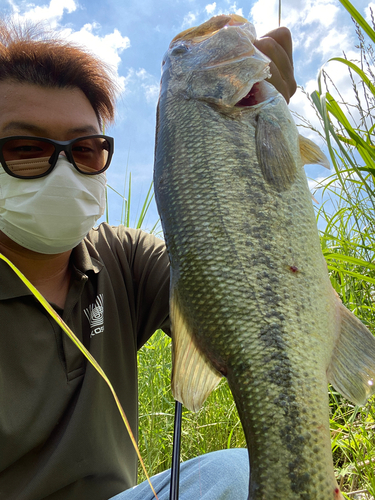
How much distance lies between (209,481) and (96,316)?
950 millimetres

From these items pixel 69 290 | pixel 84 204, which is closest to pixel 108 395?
pixel 69 290

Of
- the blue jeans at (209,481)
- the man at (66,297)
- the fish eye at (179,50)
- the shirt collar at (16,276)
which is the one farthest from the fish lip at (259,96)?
the blue jeans at (209,481)

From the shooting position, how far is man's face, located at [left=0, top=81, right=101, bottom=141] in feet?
5.53

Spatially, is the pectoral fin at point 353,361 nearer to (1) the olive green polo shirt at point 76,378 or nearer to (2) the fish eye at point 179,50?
(1) the olive green polo shirt at point 76,378

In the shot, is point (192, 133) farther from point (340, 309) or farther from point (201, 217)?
point (340, 309)

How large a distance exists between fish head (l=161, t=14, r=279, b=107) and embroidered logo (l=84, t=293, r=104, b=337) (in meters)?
1.08

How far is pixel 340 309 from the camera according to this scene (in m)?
1.14

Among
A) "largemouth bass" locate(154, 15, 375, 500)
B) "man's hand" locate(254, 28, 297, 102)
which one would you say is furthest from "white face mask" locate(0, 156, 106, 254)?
"man's hand" locate(254, 28, 297, 102)

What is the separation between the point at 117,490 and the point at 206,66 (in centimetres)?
193

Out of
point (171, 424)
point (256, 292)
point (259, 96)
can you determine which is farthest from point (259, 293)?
point (171, 424)

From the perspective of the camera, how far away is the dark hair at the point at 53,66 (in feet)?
5.93

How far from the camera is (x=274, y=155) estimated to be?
3.97 feet

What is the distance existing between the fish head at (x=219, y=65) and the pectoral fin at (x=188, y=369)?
2.71 feet

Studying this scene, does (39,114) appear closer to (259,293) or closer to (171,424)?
(259,293)
